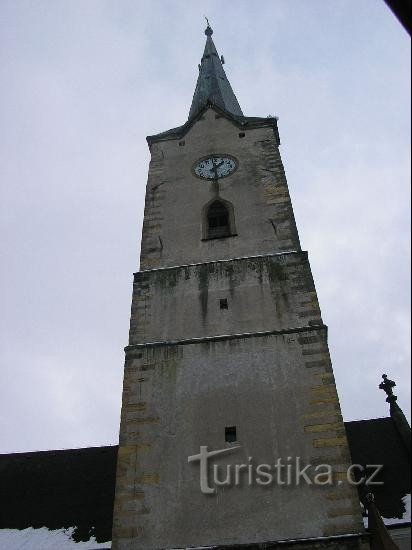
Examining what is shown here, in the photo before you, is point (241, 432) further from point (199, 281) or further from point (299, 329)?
point (199, 281)

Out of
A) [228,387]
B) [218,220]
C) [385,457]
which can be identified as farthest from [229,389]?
[218,220]

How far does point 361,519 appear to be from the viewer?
8633 millimetres

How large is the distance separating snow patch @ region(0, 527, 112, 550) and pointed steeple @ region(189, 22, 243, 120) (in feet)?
43.1

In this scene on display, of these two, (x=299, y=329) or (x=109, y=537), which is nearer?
(x=109, y=537)

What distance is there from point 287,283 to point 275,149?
5753 millimetres

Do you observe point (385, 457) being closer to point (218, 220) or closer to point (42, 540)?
point (42, 540)

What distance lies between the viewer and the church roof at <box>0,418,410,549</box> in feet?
33.9

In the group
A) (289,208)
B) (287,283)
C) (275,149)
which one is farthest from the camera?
(275,149)

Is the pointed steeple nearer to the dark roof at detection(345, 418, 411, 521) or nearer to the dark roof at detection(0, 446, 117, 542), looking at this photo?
the dark roof at detection(345, 418, 411, 521)

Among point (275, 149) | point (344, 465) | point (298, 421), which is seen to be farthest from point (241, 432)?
point (275, 149)

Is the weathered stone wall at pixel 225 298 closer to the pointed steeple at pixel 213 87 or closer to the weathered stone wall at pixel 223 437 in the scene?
the weathered stone wall at pixel 223 437

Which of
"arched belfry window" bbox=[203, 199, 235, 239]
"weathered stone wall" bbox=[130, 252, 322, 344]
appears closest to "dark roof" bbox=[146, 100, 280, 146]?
"arched belfry window" bbox=[203, 199, 235, 239]

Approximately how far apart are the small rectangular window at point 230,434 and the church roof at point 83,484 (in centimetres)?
263

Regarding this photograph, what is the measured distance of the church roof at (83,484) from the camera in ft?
33.9
